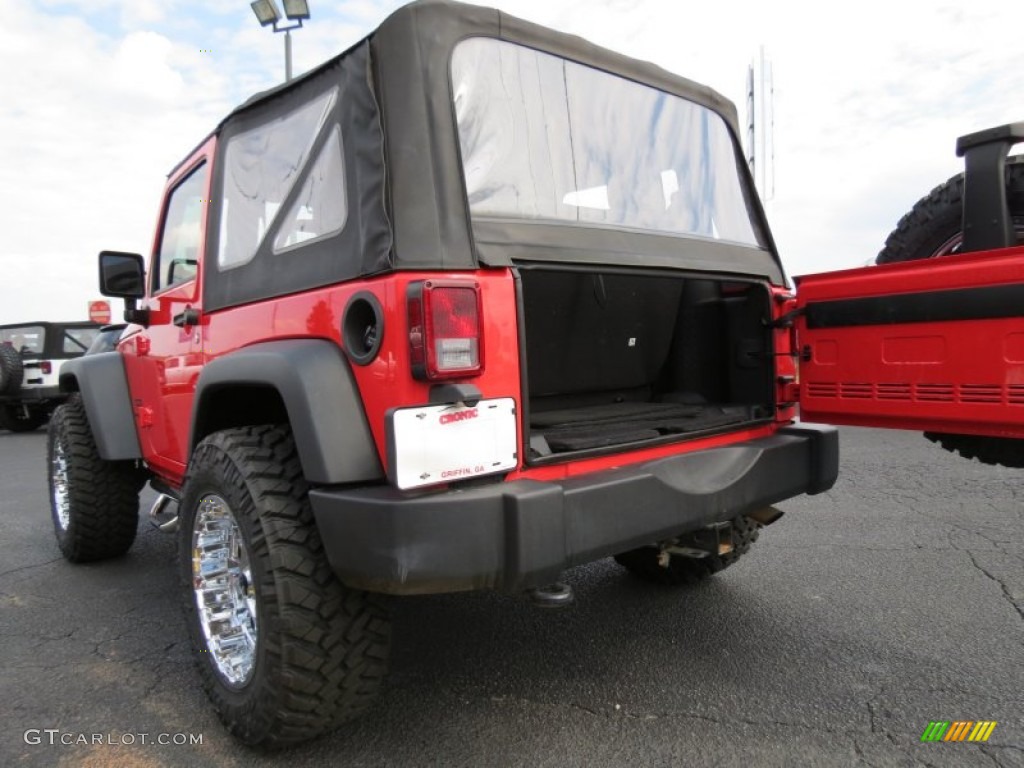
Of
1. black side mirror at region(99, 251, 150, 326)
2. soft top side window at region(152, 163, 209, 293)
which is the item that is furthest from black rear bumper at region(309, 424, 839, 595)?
black side mirror at region(99, 251, 150, 326)

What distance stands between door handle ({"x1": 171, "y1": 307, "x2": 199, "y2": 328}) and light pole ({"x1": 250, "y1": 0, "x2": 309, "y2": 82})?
7805 mm

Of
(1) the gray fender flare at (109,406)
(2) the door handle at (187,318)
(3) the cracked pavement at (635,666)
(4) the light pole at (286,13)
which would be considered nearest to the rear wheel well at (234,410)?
(2) the door handle at (187,318)

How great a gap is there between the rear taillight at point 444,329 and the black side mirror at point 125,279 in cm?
214

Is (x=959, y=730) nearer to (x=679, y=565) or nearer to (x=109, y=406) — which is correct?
(x=679, y=565)

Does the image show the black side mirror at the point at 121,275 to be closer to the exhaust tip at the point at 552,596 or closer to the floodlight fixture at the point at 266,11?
the exhaust tip at the point at 552,596

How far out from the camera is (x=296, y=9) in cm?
954

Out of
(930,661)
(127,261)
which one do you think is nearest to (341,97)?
(127,261)

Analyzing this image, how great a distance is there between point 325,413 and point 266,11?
31.5 feet

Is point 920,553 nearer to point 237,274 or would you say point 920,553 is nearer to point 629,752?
point 629,752

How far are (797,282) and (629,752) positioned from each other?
71.2 inches

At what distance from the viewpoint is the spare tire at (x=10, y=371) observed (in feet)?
36.2

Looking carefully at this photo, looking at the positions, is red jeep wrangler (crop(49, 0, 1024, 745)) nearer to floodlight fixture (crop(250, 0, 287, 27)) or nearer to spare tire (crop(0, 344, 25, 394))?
floodlight fixture (crop(250, 0, 287, 27))

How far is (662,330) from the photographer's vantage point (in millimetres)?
3141

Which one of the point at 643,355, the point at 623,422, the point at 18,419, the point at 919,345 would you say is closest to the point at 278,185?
the point at 623,422
